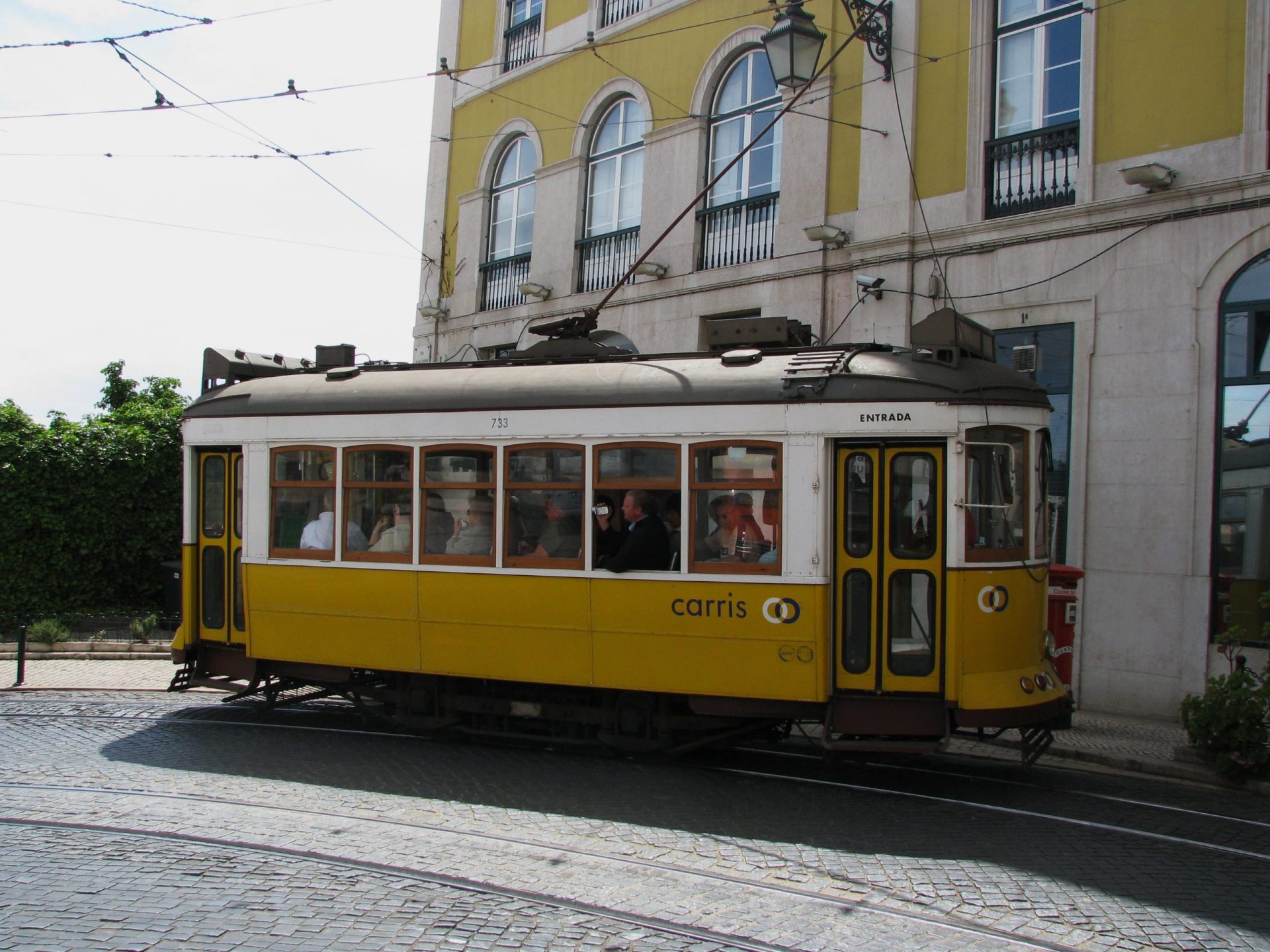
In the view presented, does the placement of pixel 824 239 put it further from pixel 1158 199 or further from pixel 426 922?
pixel 426 922

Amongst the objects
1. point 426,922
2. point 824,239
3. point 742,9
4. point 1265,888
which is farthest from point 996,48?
point 426,922

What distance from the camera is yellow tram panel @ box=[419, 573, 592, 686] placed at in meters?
8.45

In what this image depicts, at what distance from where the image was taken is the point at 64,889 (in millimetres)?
5738

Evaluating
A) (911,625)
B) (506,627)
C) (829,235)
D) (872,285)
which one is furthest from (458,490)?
(829,235)

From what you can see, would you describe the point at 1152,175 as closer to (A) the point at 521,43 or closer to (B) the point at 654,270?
(B) the point at 654,270

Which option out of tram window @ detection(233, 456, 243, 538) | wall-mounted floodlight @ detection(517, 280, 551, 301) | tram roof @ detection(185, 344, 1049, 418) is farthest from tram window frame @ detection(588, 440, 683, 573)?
wall-mounted floodlight @ detection(517, 280, 551, 301)

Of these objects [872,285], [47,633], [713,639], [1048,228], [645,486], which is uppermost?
[1048,228]

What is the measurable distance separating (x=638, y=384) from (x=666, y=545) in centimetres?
125

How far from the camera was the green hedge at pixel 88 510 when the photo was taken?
1612 centimetres

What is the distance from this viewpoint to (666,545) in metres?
8.18

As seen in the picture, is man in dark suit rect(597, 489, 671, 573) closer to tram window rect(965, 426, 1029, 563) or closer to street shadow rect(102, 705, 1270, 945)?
street shadow rect(102, 705, 1270, 945)

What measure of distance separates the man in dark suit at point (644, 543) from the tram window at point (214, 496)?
4.17 meters

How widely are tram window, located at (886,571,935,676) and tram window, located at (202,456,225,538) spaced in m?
6.20

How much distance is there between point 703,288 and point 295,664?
835cm
